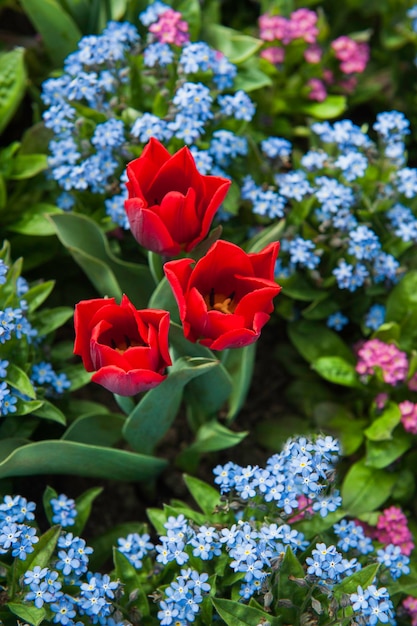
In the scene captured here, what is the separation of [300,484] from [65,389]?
68cm

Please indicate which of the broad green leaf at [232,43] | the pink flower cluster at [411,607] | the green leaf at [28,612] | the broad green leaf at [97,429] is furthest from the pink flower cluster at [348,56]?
the green leaf at [28,612]

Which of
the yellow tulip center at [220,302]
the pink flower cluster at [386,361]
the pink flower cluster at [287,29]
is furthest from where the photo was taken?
the pink flower cluster at [287,29]

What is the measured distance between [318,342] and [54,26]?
1.30 m

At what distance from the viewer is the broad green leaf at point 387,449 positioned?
2.23 meters

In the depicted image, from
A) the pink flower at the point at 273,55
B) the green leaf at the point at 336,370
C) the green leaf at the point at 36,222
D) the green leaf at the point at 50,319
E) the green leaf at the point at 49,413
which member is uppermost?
the pink flower at the point at 273,55

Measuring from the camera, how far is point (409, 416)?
2264mm

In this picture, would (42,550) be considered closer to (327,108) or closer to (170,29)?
(170,29)

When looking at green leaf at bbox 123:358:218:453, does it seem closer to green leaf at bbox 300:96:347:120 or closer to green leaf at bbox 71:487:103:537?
green leaf at bbox 71:487:103:537

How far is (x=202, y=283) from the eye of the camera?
175 centimetres

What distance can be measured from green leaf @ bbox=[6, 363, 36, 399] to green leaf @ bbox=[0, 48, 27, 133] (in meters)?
0.88

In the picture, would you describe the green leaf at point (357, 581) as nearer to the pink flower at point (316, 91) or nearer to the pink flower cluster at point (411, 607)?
the pink flower cluster at point (411, 607)

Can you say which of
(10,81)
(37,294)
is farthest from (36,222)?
(10,81)

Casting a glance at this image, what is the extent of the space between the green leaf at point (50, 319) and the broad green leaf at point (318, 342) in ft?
2.37

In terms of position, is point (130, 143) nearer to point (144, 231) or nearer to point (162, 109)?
point (162, 109)
